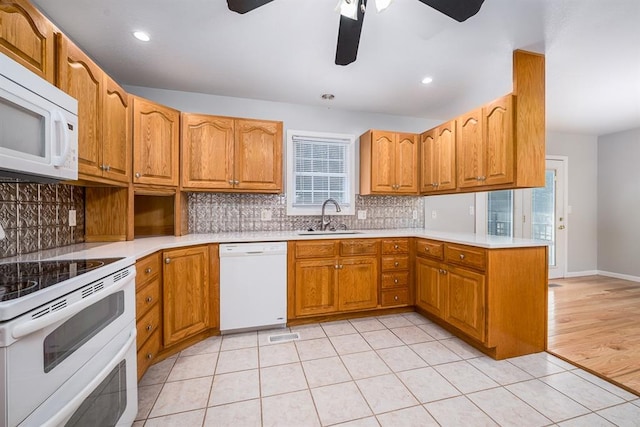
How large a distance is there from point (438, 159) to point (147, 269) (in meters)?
2.95

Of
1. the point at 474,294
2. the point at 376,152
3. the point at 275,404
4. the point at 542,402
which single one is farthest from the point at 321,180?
the point at 542,402

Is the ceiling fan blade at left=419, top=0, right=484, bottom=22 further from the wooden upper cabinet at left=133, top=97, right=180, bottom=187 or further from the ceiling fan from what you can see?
the wooden upper cabinet at left=133, top=97, right=180, bottom=187

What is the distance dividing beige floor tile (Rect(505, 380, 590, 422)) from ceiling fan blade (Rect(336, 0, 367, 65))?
2368 millimetres

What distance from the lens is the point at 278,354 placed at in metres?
2.19

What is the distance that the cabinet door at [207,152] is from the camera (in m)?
2.63

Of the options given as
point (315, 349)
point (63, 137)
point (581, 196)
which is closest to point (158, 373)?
point (315, 349)

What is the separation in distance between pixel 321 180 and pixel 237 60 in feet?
5.15

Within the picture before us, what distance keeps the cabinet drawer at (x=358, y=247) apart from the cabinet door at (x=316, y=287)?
16 centimetres

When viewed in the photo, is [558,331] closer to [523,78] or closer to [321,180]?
[523,78]

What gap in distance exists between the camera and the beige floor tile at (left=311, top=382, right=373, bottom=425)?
153 cm

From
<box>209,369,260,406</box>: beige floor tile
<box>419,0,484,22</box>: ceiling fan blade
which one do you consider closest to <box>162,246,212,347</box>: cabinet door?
<box>209,369,260,406</box>: beige floor tile

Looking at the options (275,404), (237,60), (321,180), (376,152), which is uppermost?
(237,60)

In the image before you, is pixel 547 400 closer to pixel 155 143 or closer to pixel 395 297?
pixel 395 297

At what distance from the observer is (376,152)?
3.24 meters
